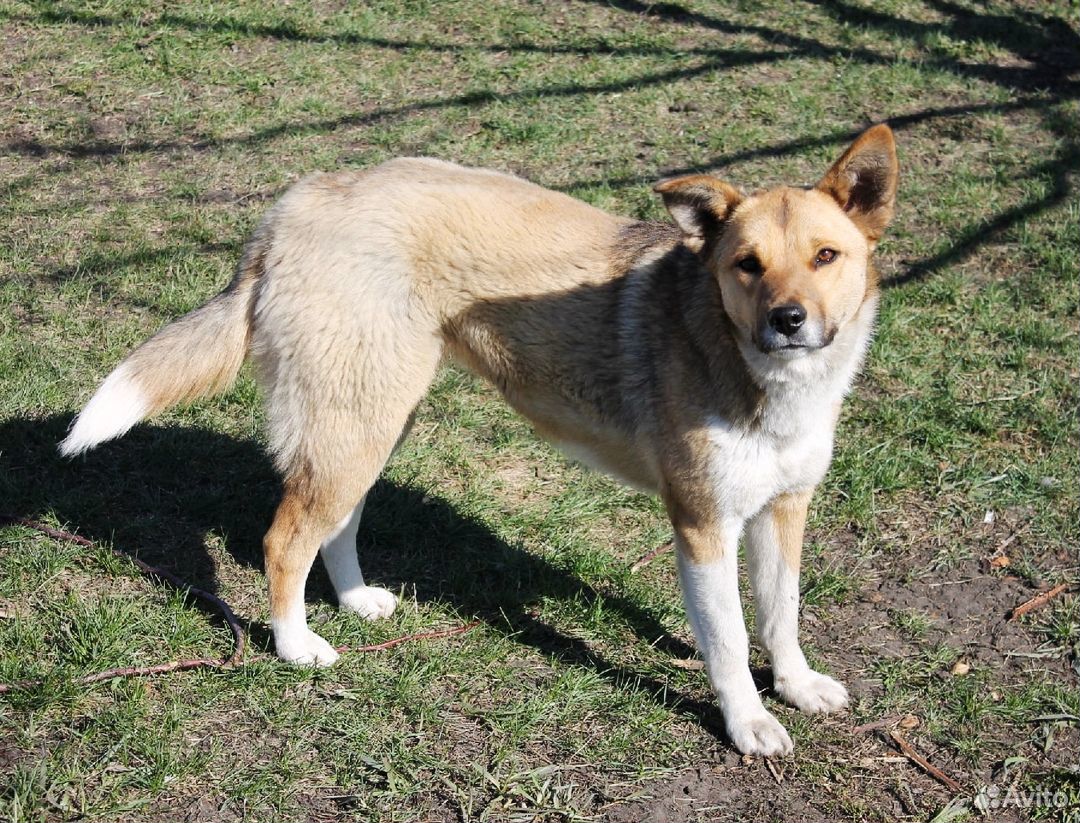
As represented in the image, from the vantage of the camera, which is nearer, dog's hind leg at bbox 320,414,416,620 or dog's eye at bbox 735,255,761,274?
dog's eye at bbox 735,255,761,274

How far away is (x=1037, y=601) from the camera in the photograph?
4684 millimetres

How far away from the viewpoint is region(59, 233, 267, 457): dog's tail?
396 centimetres

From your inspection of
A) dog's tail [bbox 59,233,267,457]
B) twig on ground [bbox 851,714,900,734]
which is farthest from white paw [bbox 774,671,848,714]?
dog's tail [bbox 59,233,267,457]

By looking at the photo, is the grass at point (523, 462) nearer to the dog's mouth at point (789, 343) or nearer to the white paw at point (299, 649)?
the white paw at point (299, 649)

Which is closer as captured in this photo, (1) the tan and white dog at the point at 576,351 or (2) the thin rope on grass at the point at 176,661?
(1) the tan and white dog at the point at 576,351

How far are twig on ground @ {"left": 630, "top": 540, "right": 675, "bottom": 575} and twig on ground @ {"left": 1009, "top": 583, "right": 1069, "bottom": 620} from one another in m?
1.41

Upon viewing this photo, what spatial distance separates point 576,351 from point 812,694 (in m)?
1.51

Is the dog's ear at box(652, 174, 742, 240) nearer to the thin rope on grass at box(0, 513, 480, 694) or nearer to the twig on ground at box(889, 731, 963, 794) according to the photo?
the thin rope on grass at box(0, 513, 480, 694)

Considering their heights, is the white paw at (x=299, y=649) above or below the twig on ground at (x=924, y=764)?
below

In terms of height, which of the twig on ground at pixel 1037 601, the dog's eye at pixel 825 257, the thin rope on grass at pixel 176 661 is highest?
the dog's eye at pixel 825 257

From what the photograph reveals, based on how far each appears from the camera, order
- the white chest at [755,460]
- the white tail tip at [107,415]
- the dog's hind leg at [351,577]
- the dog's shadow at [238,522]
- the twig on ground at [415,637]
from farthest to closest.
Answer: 1. the dog's shadow at [238,522]
2. the dog's hind leg at [351,577]
3. the twig on ground at [415,637]
4. the white tail tip at [107,415]
5. the white chest at [755,460]

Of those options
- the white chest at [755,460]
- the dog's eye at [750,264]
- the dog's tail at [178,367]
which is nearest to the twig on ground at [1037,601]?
the white chest at [755,460]

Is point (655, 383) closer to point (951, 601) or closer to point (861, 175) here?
point (861, 175)

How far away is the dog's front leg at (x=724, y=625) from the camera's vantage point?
3.79 metres
